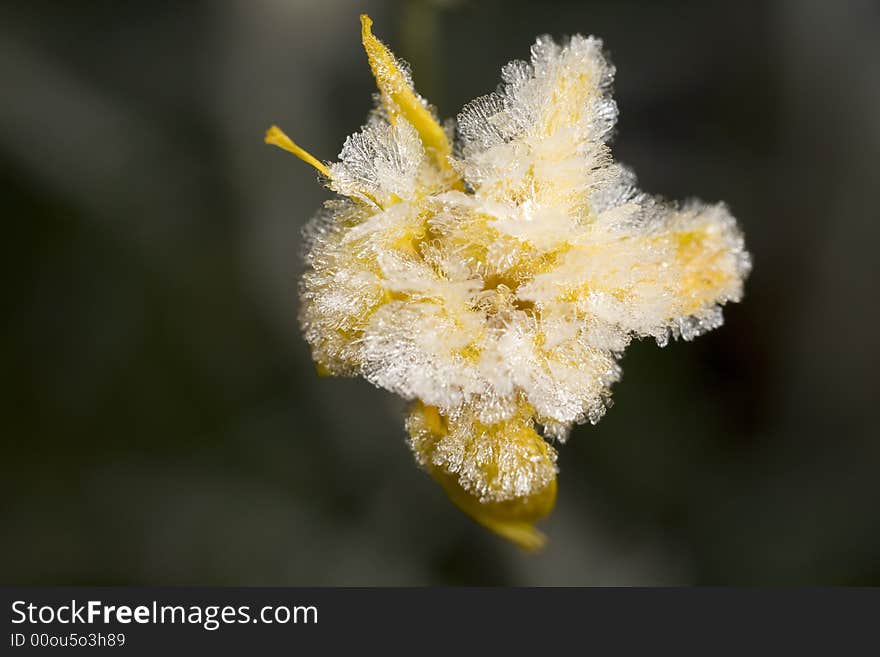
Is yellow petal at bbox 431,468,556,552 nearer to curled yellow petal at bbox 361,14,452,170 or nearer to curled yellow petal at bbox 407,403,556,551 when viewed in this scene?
curled yellow petal at bbox 407,403,556,551

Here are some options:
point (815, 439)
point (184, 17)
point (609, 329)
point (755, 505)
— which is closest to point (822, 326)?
point (815, 439)

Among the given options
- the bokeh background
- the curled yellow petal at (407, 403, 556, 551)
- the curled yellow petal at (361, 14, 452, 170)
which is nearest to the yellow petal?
the curled yellow petal at (407, 403, 556, 551)

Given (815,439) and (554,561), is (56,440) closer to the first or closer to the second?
(554,561)

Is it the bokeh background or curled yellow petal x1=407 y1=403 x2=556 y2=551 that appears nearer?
curled yellow petal x1=407 y1=403 x2=556 y2=551

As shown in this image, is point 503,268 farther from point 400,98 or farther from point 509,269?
point 400,98

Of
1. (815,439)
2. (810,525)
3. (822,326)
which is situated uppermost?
(822,326)

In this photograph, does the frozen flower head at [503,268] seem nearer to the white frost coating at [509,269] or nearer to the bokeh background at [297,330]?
the white frost coating at [509,269]

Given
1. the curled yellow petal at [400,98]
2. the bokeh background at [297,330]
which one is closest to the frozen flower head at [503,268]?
the curled yellow petal at [400,98]

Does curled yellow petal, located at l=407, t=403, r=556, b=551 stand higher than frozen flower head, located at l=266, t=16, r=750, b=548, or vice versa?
frozen flower head, located at l=266, t=16, r=750, b=548
